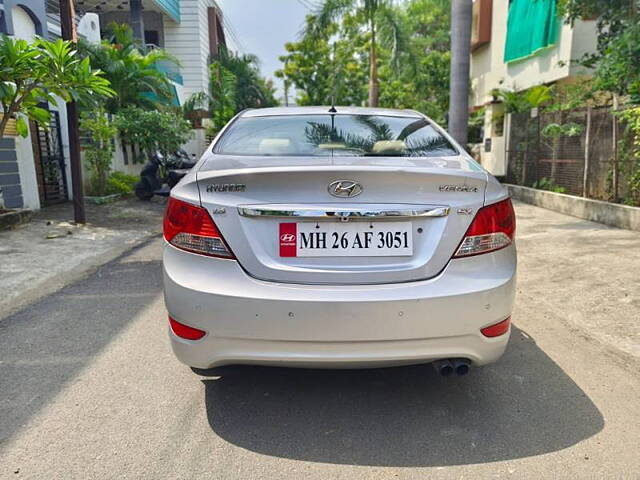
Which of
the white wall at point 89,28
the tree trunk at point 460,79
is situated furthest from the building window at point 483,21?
the white wall at point 89,28

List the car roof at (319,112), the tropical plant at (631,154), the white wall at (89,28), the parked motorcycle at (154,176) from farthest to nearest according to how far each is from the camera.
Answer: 1. the white wall at (89,28)
2. the parked motorcycle at (154,176)
3. the tropical plant at (631,154)
4. the car roof at (319,112)

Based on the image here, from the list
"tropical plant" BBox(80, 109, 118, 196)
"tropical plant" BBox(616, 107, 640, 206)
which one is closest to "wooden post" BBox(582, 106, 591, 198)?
"tropical plant" BBox(616, 107, 640, 206)

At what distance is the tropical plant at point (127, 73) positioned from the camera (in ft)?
39.1

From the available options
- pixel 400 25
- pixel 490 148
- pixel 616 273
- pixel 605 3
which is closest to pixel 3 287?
pixel 616 273

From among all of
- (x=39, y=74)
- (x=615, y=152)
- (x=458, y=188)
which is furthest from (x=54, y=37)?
(x=458, y=188)

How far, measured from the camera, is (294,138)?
2965mm

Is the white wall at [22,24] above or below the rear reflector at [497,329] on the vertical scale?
above

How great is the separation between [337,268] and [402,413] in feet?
2.90

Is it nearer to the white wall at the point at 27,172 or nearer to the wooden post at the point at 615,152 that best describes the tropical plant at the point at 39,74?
the white wall at the point at 27,172

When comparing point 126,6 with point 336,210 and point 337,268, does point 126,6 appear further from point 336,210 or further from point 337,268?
point 337,268

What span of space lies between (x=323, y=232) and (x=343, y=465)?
989mm

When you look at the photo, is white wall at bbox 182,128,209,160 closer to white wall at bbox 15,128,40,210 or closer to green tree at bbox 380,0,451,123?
green tree at bbox 380,0,451,123

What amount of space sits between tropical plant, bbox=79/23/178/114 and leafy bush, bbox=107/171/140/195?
1769 mm

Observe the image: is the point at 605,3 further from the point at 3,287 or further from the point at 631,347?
the point at 3,287
